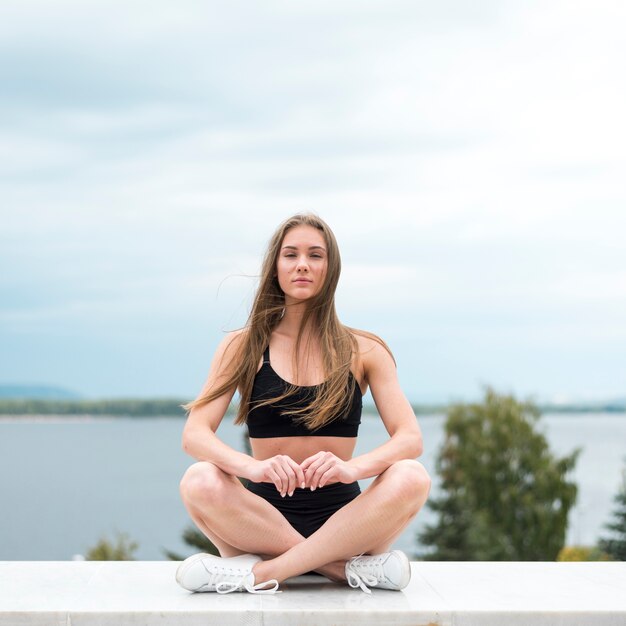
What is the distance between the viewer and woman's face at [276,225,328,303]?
4.38 m

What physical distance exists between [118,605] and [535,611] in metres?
1.66

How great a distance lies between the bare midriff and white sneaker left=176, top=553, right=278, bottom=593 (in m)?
0.51

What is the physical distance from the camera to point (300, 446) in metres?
4.32

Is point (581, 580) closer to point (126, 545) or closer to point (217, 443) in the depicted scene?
point (217, 443)

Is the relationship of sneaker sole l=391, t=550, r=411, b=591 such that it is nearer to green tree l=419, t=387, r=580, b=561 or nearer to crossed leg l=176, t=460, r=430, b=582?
crossed leg l=176, t=460, r=430, b=582

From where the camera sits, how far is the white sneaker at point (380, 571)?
413 cm

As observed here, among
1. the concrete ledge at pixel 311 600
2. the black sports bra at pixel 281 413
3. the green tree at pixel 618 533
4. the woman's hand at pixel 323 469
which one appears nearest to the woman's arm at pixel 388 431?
the woman's hand at pixel 323 469

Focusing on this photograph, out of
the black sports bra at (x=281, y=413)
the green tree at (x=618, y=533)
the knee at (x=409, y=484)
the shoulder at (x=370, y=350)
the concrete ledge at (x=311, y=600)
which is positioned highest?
the shoulder at (x=370, y=350)

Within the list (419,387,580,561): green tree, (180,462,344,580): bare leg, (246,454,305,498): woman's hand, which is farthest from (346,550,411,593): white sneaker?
(419,387,580,561): green tree

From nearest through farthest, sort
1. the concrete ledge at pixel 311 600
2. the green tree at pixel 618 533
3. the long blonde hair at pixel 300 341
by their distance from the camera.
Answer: the concrete ledge at pixel 311 600, the long blonde hair at pixel 300 341, the green tree at pixel 618 533

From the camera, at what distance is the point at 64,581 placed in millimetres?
4410

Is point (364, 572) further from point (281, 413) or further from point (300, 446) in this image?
point (281, 413)

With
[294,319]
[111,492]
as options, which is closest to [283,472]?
[294,319]

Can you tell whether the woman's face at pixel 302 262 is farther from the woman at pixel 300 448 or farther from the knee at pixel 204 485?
the knee at pixel 204 485
